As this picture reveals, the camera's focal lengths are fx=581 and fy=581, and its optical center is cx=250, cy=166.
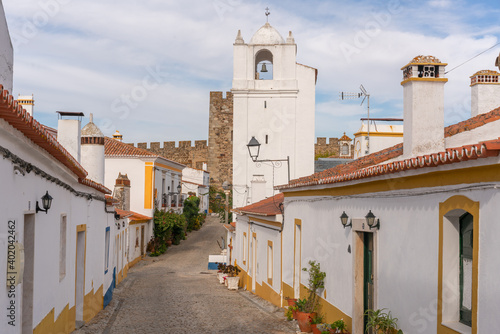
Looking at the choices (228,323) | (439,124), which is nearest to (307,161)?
(228,323)

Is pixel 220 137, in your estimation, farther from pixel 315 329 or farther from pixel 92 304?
pixel 315 329

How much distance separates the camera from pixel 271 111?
29562 mm

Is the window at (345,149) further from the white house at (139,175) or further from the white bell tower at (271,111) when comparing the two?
the white house at (139,175)

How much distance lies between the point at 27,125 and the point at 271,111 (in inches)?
960

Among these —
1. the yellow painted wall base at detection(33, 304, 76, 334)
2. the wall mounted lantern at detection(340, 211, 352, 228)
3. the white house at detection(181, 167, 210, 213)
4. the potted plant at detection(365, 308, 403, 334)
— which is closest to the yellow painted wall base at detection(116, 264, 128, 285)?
the yellow painted wall base at detection(33, 304, 76, 334)

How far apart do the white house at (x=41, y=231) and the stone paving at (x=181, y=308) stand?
1.08 metres

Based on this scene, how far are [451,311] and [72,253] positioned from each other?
6.89 meters

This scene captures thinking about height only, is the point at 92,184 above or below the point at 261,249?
above

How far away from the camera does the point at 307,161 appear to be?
29594 millimetres

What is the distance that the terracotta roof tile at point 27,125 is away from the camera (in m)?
4.68

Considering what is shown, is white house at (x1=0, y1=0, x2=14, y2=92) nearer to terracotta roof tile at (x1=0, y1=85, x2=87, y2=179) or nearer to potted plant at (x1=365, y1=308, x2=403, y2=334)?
terracotta roof tile at (x1=0, y1=85, x2=87, y2=179)

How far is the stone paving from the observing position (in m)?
12.2

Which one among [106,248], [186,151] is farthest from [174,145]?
[106,248]

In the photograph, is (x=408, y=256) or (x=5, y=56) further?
(x=408, y=256)
